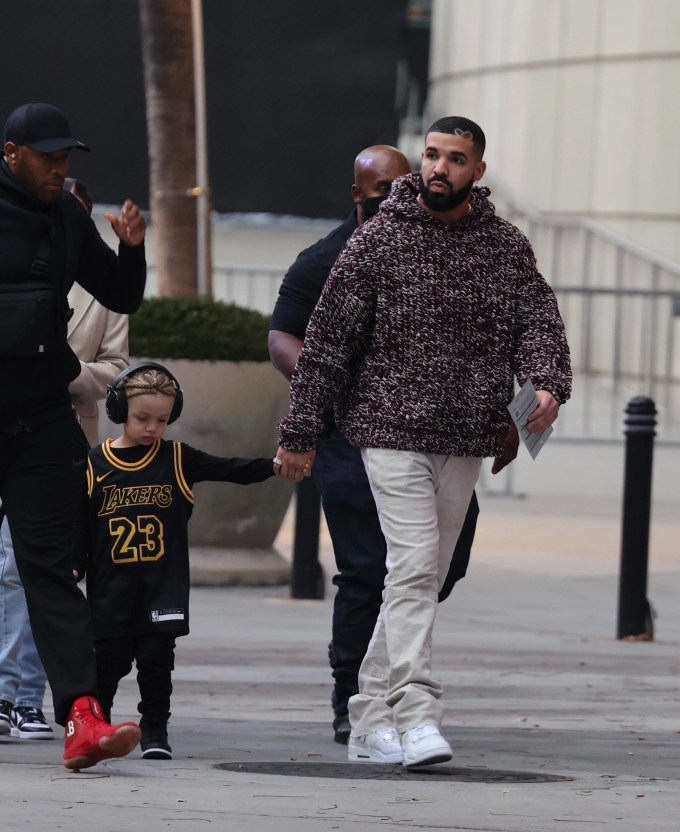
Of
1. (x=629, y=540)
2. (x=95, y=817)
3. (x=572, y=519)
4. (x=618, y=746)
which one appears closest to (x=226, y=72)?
(x=572, y=519)

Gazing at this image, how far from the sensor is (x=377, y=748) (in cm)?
564

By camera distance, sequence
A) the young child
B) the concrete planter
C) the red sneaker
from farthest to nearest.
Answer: the concrete planter, the young child, the red sneaker

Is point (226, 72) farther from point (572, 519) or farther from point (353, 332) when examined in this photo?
point (353, 332)

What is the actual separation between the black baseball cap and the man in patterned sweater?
870 millimetres

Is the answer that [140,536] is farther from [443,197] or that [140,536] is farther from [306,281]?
[443,197]

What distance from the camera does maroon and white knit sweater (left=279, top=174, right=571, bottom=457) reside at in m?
5.50

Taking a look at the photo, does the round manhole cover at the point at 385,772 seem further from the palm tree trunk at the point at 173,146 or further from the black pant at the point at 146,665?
the palm tree trunk at the point at 173,146

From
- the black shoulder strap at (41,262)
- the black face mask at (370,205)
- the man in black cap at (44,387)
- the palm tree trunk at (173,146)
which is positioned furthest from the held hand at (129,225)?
the palm tree trunk at (173,146)

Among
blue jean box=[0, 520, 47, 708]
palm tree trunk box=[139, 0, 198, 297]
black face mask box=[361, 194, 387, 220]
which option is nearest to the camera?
blue jean box=[0, 520, 47, 708]

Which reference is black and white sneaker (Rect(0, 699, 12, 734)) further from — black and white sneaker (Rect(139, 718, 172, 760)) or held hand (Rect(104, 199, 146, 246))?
held hand (Rect(104, 199, 146, 246))

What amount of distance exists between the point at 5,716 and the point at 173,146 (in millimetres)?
6327

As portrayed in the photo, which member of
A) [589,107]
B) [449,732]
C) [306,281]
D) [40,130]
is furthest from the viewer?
[589,107]

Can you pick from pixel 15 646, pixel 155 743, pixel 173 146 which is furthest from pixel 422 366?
pixel 173 146

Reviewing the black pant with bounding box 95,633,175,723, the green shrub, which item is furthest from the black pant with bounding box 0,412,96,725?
the green shrub
